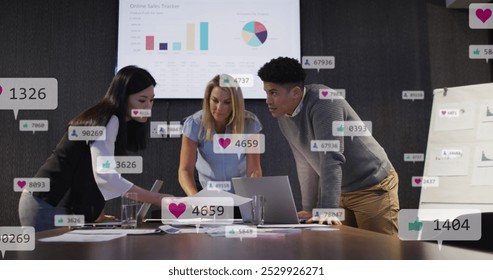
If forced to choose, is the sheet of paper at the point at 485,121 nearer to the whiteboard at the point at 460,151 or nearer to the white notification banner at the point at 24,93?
the whiteboard at the point at 460,151

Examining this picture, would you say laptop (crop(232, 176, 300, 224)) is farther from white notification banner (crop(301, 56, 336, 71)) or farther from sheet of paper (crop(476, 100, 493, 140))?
sheet of paper (crop(476, 100, 493, 140))

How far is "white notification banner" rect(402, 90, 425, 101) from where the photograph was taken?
267cm

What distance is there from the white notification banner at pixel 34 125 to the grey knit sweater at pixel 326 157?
1.48 meters

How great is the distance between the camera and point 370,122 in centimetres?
267

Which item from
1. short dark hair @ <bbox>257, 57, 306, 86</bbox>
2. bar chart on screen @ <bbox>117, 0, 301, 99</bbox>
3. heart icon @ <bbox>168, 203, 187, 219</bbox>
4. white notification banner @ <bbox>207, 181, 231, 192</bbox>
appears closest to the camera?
heart icon @ <bbox>168, 203, 187, 219</bbox>

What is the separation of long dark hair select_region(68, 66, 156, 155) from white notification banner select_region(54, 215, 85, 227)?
0.25m

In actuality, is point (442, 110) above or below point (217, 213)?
above

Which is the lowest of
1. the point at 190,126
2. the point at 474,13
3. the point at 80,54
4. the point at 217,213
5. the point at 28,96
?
the point at 217,213

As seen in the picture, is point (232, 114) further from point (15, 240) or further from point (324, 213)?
point (15, 240)

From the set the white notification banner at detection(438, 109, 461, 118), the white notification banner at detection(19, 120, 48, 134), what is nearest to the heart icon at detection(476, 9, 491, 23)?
the white notification banner at detection(438, 109, 461, 118)

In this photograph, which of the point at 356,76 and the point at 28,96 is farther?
the point at 28,96
